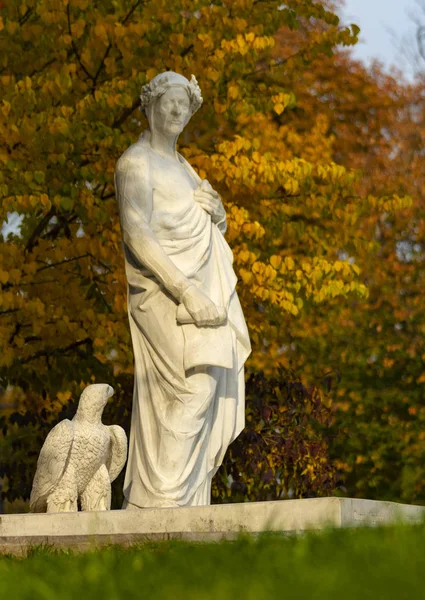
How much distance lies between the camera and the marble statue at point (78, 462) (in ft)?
24.2

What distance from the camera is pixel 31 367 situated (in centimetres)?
1342

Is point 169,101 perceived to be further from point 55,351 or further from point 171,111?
point 55,351

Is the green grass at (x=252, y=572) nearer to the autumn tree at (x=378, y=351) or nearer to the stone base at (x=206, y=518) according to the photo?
the stone base at (x=206, y=518)

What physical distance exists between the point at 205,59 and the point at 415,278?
9189 millimetres

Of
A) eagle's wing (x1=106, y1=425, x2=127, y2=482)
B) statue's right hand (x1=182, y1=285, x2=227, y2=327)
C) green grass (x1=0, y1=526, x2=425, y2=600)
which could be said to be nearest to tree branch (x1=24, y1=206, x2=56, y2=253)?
statue's right hand (x1=182, y1=285, x2=227, y2=327)

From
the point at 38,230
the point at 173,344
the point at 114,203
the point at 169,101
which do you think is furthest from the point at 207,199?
the point at 38,230

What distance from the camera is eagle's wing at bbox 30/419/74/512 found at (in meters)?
7.34


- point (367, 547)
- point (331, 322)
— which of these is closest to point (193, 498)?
point (367, 547)

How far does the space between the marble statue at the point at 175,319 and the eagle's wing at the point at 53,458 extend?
759 mm

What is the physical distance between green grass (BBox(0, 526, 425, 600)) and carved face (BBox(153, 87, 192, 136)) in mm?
5492

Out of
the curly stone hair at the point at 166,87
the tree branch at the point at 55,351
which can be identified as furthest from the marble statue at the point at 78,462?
the tree branch at the point at 55,351

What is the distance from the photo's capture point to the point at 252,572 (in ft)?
8.20

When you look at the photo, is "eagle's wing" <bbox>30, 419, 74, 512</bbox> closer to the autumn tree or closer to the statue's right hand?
the statue's right hand

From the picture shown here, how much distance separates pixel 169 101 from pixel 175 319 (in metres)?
1.42
